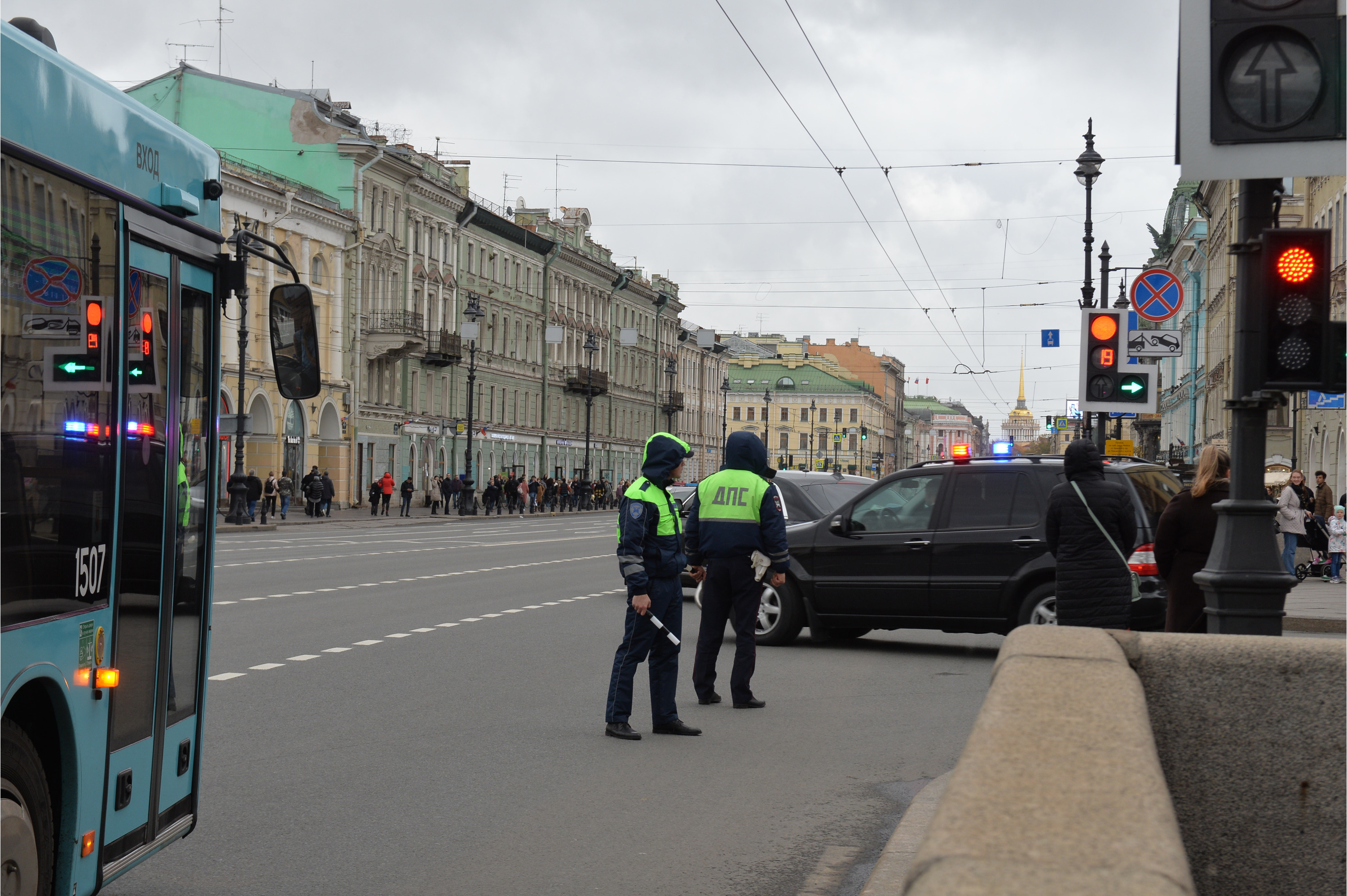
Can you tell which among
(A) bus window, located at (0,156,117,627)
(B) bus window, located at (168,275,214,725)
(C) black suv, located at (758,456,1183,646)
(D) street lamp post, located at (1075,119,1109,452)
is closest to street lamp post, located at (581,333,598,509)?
(D) street lamp post, located at (1075,119,1109,452)

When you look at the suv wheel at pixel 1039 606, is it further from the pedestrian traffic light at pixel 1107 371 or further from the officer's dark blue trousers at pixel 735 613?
the officer's dark blue trousers at pixel 735 613

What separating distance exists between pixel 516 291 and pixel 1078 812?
80.0 meters

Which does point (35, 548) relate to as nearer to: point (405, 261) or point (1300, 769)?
point (1300, 769)

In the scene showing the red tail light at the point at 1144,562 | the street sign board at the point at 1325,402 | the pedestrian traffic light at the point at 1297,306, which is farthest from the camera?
the street sign board at the point at 1325,402

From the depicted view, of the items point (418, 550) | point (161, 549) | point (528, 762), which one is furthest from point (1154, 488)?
point (418, 550)

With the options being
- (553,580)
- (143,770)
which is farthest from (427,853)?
(553,580)

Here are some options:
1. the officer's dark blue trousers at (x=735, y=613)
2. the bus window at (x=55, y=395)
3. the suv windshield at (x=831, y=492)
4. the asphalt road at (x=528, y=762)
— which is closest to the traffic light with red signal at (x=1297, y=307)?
the asphalt road at (x=528, y=762)

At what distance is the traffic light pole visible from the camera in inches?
243

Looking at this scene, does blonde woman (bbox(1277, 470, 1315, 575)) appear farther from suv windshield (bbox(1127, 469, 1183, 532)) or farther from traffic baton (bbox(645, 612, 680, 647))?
traffic baton (bbox(645, 612, 680, 647))

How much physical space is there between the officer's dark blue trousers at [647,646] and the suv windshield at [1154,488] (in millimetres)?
5813

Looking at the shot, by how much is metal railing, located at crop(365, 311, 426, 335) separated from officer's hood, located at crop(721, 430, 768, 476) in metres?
54.3

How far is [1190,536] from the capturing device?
9500 millimetres

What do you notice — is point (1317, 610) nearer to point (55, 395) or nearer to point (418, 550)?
point (55, 395)

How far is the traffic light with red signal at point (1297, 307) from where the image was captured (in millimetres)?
5934
